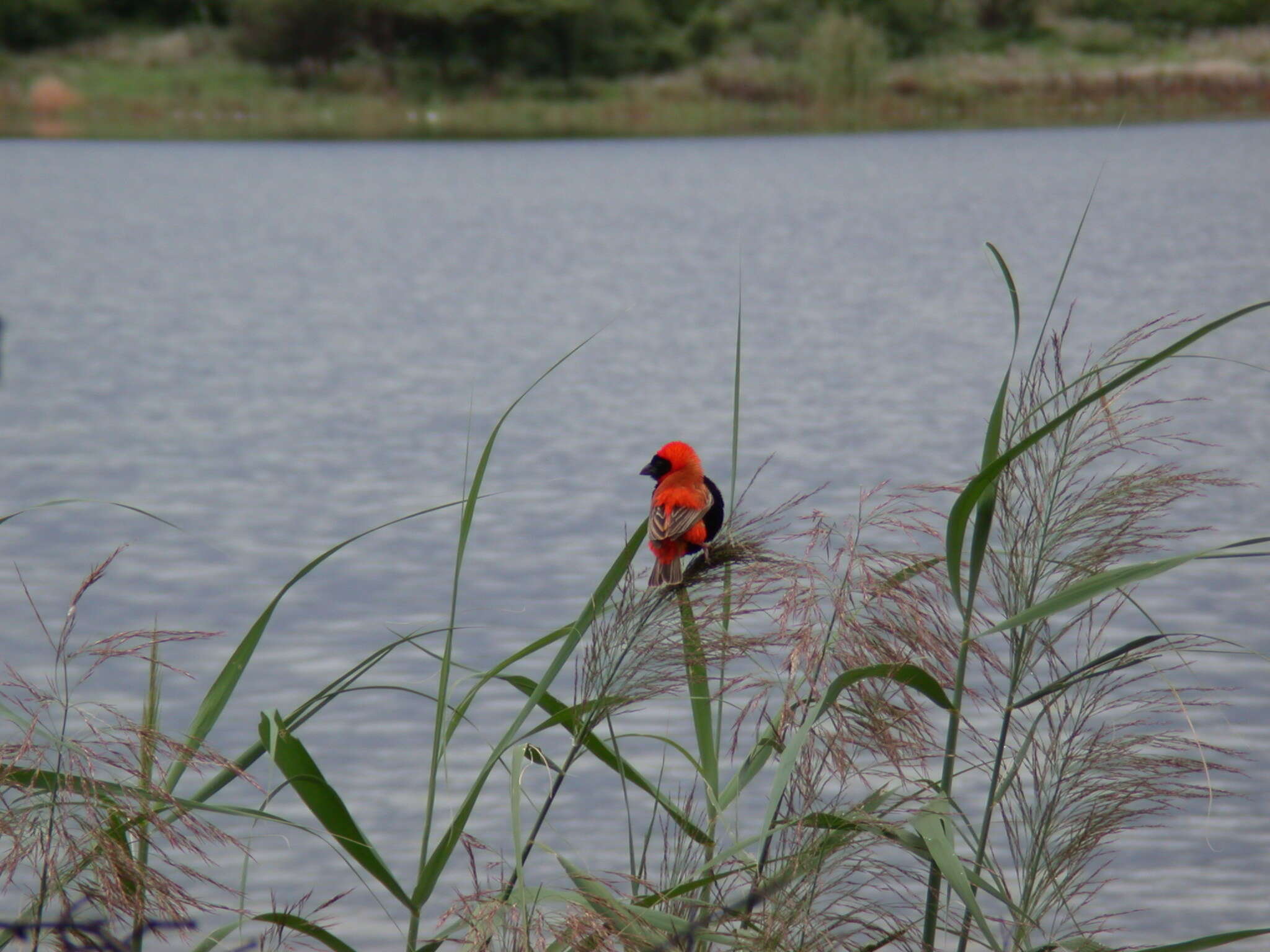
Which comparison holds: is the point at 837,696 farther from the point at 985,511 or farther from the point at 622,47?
the point at 622,47

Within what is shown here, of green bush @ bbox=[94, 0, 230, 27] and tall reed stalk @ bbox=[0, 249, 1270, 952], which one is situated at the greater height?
green bush @ bbox=[94, 0, 230, 27]

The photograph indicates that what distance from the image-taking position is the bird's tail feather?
160 cm

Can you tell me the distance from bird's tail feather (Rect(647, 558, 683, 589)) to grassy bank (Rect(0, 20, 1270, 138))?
50.8 meters

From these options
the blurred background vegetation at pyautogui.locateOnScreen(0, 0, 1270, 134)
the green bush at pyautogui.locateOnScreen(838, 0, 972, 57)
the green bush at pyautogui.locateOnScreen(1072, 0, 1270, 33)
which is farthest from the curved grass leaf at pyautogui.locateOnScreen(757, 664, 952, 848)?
the green bush at pyautogui.locateOnScreen(1072, 0, 1270, 33)

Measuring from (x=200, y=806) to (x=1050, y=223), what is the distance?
24.7m

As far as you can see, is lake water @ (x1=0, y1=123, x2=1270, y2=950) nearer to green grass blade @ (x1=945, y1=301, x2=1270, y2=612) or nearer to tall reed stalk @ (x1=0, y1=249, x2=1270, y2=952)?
tall reed stalk @ (x1=0, y1=249, x2=1270, y2=952)

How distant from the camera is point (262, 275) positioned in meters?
21.5

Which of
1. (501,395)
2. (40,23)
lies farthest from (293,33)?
(501,395)

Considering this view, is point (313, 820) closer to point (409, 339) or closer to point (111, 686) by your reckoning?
point (111, 686)

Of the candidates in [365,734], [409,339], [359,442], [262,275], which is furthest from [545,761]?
[262,275]

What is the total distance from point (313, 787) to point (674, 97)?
57.7 meters

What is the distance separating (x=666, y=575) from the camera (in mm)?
1639

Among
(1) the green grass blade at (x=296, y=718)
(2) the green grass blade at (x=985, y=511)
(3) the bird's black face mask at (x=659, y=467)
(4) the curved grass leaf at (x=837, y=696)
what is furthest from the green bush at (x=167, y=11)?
(4) the curved grass leaf at (x=837, y=696)

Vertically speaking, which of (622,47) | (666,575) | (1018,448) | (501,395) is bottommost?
(501,395)
